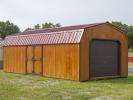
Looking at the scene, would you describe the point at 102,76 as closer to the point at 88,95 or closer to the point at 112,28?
the point at 112,28

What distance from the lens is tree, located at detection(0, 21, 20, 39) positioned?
69625 millimetres

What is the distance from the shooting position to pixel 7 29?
230 feet

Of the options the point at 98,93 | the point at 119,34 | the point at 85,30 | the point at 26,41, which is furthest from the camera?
the point at 26,41

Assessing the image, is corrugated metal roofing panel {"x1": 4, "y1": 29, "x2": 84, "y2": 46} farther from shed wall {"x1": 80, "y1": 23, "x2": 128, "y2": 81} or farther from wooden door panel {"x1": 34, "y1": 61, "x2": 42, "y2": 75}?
wooden door panel {"x1": 34, "y1": 61, "x2": 42, "y2": 75}

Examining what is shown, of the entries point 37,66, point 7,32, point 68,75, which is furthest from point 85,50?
point 7,32

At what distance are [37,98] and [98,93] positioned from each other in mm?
2808

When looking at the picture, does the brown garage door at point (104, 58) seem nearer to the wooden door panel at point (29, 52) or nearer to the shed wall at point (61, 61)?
the shed wall at point (61, 61)

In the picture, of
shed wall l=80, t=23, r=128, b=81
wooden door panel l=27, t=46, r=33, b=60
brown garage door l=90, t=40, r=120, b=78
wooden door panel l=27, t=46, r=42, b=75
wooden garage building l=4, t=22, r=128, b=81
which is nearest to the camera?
shed wall l=80, t=23, r=128, b=81

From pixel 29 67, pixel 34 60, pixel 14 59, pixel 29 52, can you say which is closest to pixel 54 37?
pixel 34 60

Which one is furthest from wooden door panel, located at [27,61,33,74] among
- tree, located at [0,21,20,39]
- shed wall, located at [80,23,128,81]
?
tree, located at [0,21,20,39]

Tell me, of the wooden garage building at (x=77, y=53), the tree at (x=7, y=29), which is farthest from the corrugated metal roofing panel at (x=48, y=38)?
the tree at (x=7, y=29)

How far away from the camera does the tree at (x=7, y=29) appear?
6962cm

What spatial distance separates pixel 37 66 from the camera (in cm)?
2267

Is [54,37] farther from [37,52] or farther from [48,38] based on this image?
[37,52]
